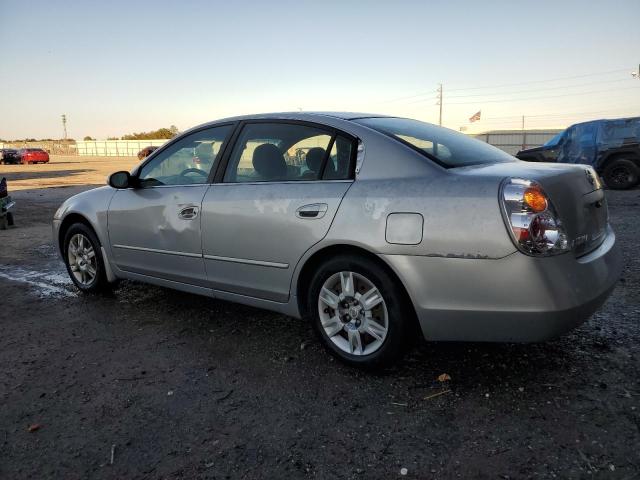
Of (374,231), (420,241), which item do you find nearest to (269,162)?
(374,231)

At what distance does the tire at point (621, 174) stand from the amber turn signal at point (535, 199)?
39.3ft

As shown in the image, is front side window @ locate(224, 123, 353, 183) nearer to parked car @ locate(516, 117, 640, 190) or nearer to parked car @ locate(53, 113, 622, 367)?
parked car @ locate(53, 113, 622, 367)

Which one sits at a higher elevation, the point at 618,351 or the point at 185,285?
the point at 185,285

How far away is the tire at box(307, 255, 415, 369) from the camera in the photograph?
2744mm

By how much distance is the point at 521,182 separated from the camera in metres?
2.46

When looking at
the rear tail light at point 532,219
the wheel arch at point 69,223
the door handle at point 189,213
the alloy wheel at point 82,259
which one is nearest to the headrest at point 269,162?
the door handle at point 189,213

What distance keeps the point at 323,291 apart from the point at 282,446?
990 mm

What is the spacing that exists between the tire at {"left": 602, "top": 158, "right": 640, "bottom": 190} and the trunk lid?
11181 millimetres

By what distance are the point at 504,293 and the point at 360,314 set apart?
0.84m

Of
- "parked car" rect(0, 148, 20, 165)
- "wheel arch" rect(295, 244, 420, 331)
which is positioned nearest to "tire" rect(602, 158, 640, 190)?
"wheel arch" rect(295, 244, 420, 331)

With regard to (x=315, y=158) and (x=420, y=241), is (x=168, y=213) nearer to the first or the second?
(x=315, y=158)

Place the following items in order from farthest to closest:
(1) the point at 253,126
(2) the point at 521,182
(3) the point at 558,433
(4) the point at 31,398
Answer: (1) the point at 253,126 < (4) the point at 31,398 < (2) the point at 521,182 < (3) the point at 558,433

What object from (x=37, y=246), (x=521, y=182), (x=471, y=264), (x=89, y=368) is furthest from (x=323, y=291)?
(x=37, y=246)

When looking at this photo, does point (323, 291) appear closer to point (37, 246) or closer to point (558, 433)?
point (558, 433)
